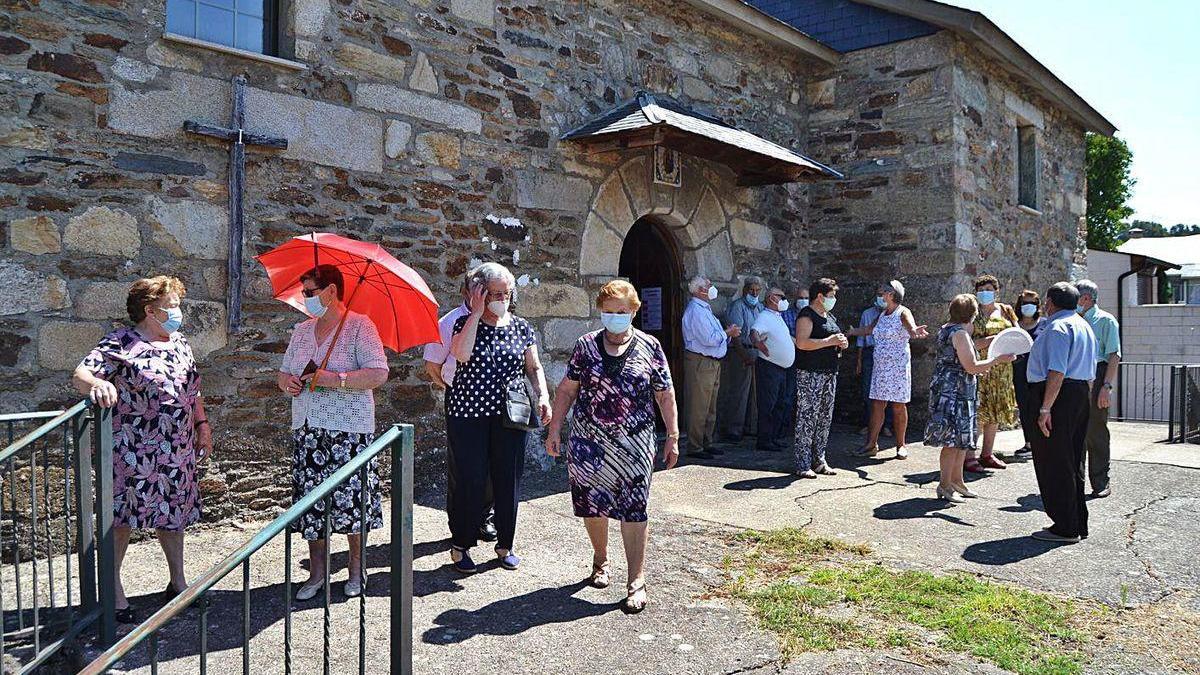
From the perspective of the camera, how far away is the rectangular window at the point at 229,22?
5.20 m

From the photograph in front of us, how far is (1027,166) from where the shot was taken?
1216 centimetres

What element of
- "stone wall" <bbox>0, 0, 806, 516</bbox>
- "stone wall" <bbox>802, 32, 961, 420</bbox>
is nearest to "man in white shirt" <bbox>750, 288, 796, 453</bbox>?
"stone wall" <bbox>0, 0, 806, 516</bbox>

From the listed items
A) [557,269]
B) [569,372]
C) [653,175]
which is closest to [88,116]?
[569,372]

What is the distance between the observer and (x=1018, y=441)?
9.05 m

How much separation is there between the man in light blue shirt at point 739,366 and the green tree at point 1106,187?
2502 cm

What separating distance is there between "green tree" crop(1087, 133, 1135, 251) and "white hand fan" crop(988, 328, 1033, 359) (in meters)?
26.8

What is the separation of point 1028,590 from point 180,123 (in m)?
5.20

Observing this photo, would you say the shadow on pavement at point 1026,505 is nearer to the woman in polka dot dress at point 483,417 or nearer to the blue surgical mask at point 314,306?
the woman in polka dot dress at point 483,417

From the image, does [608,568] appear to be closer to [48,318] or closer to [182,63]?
[48,318]

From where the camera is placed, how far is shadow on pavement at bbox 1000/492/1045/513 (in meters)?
5.79

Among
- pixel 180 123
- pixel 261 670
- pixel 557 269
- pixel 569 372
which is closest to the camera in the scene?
pixel 261 670

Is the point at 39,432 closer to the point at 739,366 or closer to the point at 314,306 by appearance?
the point at 314,306

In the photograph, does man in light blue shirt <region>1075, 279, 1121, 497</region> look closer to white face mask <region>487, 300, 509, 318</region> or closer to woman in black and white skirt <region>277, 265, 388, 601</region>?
white face mask <region>487, 300, 509, 318</region>

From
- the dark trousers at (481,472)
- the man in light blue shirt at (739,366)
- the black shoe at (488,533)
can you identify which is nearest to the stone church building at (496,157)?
the man in light blue shirt at (739,366)
